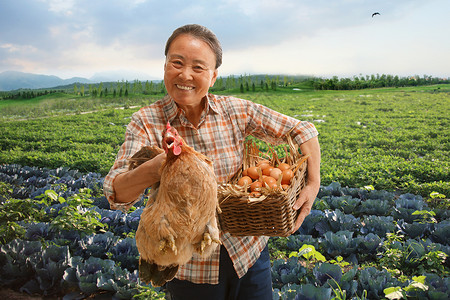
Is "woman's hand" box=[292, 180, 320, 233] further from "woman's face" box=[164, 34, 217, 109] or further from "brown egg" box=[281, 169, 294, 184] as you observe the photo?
"woman's face" box=[164, 34, 217, 109]

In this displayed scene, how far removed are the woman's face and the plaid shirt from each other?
160 millimetres

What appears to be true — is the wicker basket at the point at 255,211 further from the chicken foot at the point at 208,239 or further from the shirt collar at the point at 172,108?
the shirt collar at the point at 172,108

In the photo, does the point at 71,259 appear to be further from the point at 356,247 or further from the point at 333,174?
the point at 333,174

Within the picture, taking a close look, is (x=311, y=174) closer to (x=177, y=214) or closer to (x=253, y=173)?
(x=253, y=173)

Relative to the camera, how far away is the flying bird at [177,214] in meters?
0.87

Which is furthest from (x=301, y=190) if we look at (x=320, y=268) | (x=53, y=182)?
(x=53, y=182)

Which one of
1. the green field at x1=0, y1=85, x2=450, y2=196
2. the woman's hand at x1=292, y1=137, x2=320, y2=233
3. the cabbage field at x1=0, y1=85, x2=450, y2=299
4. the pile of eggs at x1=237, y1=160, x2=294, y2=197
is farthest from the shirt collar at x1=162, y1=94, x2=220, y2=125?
the green field at x1=0, y1=85, x2=450, y2=196

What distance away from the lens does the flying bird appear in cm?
87

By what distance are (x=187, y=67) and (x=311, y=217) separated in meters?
2.55

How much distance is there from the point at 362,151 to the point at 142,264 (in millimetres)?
4911

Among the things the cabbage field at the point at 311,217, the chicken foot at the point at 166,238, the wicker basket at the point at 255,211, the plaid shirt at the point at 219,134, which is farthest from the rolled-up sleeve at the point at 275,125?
the cabbage field at the point at 311,217

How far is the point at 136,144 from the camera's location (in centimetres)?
116

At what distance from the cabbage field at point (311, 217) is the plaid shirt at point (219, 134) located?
2.67 ft

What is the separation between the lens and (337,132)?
20.1 ft
